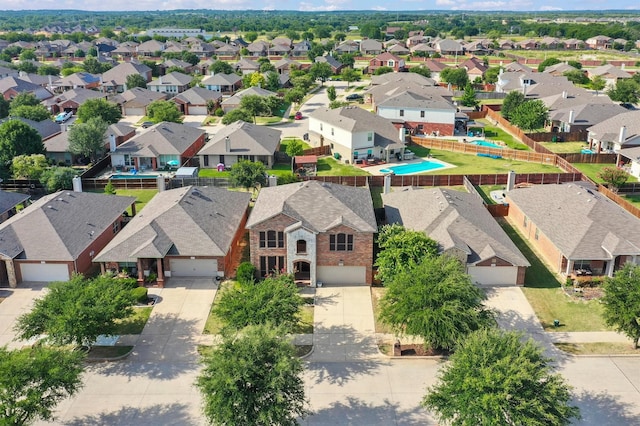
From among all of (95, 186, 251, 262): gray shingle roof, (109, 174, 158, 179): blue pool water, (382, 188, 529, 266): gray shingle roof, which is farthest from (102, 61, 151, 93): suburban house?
(382, 188, 529, 266): gray shingle roof

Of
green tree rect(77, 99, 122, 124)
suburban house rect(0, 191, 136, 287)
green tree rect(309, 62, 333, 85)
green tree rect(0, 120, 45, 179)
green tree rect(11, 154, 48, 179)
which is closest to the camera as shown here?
suburban house rect(0, 191, 136, 287)

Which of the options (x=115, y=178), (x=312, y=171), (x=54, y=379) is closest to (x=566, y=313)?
(x=54, y=379)

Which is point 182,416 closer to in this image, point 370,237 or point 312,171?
point 370,237

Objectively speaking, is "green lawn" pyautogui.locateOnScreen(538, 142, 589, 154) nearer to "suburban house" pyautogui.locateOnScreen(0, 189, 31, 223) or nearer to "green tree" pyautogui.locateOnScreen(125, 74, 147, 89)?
"suburban house" pyautogui.locateOnScreen(0, 189, 31, 223)

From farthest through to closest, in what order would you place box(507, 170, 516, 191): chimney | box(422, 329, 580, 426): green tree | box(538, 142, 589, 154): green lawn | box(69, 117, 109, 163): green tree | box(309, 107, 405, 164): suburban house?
box(538, 142, 589, 154): green lawn < box(309, 107, 405, 164): suburban house < box(69, 117, 109, 163): green tree < box(507, 170, 516, 191): chimney < box(422, 329, 580, 426): green tree

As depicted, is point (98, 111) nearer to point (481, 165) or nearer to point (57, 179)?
point (57, 179)

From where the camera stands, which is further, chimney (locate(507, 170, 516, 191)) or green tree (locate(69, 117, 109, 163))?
green tree (locate(69, 117, 109, 163))

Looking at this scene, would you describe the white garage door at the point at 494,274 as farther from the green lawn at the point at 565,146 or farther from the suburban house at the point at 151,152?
the green lawn at the point at 565,146
